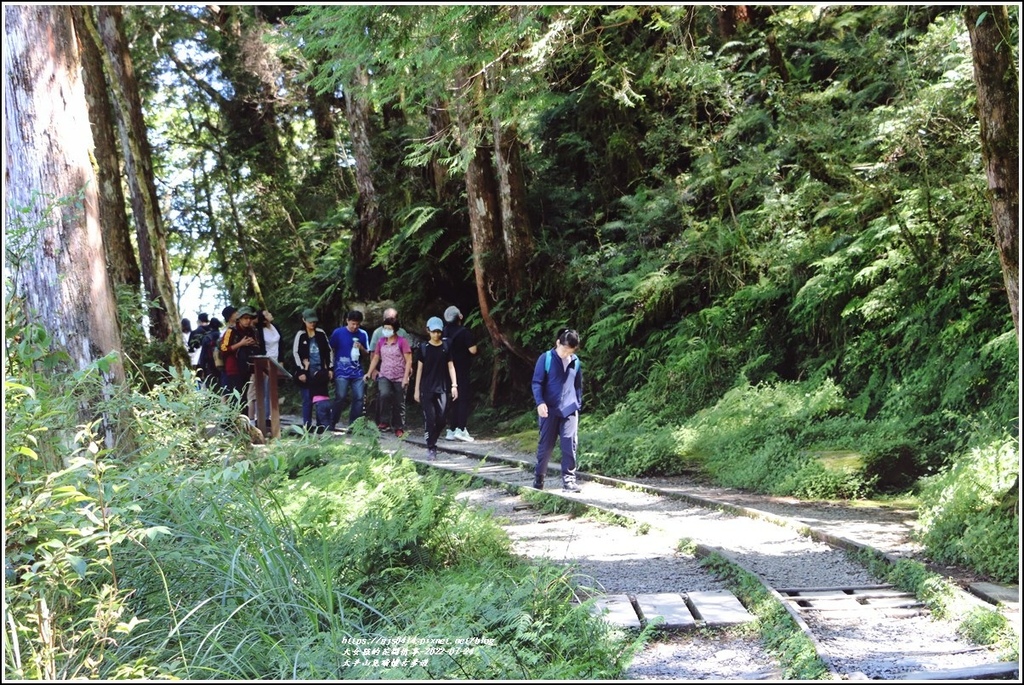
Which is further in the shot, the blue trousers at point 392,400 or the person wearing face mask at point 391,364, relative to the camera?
the blue trousers at point 392,400

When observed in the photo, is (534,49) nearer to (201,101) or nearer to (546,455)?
(546,455)

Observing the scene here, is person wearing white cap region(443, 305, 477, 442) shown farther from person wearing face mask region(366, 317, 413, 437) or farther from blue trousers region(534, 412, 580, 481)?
blue trousers region(534, 412, 580, 481)

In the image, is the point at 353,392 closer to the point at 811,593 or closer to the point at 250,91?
the point at 811,593

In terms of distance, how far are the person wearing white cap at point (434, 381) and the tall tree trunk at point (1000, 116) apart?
9293mm

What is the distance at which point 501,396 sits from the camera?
2019cm

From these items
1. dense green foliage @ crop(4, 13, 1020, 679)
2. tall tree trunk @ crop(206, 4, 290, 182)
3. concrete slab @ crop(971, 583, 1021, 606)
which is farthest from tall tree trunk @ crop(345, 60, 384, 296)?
concrete slab @ crop(971, 583, 1021, 606)

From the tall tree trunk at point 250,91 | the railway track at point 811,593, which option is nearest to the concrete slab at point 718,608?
the railway track at point 811,593

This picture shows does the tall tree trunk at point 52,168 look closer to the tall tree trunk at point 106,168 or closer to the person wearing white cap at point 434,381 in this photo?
the person wearing white cap at point 434,381

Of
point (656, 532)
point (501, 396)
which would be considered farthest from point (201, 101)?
point (656, 532)

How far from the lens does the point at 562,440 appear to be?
37.6 ft

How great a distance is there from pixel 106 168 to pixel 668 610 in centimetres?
1620

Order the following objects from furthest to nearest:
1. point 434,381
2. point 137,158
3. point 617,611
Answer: point 137,158 → point 434,381 → point 617,611

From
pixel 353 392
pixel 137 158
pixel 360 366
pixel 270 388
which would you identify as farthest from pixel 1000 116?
pixel 137 158

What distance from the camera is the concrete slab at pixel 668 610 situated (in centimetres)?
638
